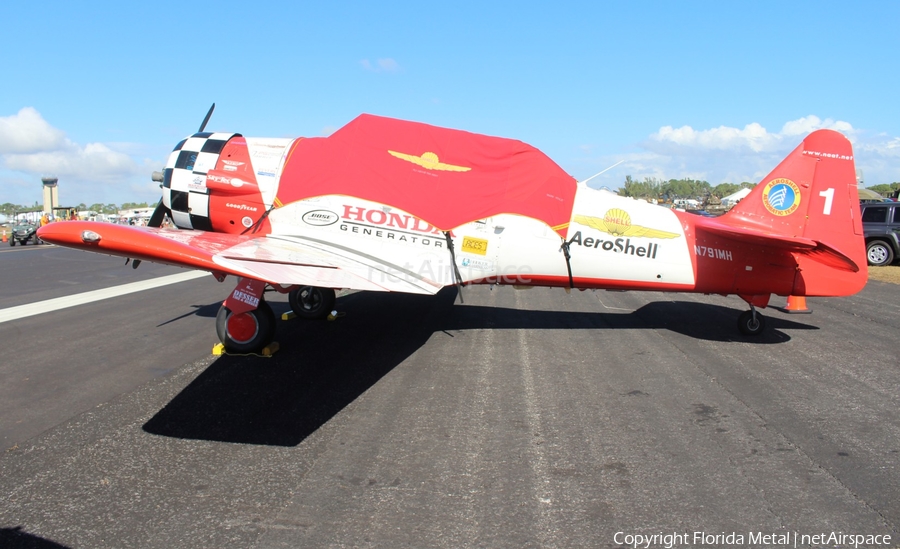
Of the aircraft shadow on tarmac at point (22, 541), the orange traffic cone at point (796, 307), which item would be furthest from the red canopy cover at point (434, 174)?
the orange traffic cone at point (796, 307)

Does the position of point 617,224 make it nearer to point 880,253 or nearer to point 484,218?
point 484,218

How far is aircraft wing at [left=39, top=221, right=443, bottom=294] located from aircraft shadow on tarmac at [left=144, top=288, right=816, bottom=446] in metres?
1.04

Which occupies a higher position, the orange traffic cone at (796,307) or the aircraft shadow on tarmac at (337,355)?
the orange traffic cone at (796,307)

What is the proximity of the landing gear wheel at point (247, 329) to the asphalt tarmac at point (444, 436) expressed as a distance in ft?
0.77

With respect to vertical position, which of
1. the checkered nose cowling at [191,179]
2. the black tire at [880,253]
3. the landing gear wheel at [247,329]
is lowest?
the landing gear wheel at [247,329]

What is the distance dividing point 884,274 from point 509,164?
14972mm

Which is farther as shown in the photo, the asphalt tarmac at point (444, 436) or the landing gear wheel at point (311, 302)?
the landing gear wheel at point (311, 302)

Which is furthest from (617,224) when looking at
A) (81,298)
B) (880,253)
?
(880,253)

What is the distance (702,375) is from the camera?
6.65 meters

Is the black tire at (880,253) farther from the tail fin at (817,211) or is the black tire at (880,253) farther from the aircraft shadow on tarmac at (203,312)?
the aircraft shadow on tarmac at (203,312)

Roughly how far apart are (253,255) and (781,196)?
299 inches

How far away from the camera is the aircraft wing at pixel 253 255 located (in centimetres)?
480

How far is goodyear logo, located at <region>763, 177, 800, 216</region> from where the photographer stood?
8492mm

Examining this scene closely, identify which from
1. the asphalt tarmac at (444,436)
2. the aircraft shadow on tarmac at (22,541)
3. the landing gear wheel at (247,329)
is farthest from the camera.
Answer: the landing gear wheel at (247,329)
